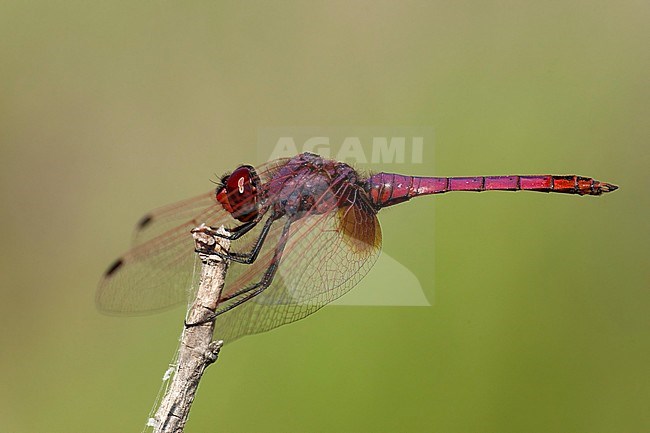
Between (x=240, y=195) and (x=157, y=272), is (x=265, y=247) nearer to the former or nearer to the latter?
(x=240, y=195)

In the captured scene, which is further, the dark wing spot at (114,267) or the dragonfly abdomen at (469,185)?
the dragonfly abdomen at (469,185)

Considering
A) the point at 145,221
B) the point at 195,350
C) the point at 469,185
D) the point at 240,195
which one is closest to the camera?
the point at 195,350

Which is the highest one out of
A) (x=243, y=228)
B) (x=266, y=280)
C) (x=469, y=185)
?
(x=469, y=185)

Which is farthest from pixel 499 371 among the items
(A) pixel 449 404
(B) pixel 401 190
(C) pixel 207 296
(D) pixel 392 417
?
(C) pixel 207 296

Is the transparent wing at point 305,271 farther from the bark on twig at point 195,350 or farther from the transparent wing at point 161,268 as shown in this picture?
the bark on twig at point 195,350

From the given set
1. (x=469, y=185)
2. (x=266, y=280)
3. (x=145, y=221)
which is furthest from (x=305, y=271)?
(x=469, y=185)

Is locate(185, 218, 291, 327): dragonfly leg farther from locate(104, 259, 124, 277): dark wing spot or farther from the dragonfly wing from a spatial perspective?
locate(104, 259, 124, 277): dark wing spot

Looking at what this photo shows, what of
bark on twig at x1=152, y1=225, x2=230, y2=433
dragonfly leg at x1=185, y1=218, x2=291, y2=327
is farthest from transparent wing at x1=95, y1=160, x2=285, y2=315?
bark on twig at x1=152, y1=225, x2=230, y2=433

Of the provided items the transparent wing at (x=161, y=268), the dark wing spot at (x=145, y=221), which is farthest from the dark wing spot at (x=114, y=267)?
the dark wing spot at (x=145, y=221)
